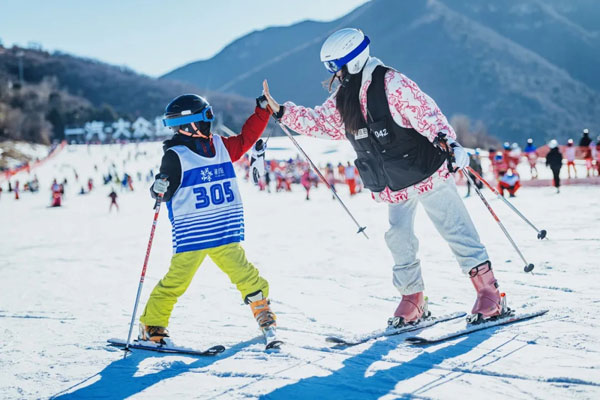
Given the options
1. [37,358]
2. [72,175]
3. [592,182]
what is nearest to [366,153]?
[37,358]

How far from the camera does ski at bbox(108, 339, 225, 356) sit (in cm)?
298

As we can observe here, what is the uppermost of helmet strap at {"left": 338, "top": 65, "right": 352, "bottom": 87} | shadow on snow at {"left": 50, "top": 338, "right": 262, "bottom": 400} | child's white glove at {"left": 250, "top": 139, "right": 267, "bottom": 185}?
helmet strap at {"left": 338, "top": 65, "right": 352, "bottom": 87}

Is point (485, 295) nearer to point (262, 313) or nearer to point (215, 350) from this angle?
point (262, 313)

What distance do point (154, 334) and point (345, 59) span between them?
1885 millimetres

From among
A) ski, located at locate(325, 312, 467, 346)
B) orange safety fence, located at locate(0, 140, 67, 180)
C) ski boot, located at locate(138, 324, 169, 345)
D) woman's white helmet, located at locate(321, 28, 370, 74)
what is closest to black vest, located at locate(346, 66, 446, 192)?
woman's white helmet, located at locate(321, 28, 370, 74)

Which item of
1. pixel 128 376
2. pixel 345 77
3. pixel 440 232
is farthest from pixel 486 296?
pixel 128 376

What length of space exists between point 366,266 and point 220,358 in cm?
295

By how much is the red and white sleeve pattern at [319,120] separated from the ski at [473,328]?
1301 mm

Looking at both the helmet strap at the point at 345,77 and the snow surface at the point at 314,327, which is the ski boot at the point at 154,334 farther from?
the helmet strap at the point at 345,77

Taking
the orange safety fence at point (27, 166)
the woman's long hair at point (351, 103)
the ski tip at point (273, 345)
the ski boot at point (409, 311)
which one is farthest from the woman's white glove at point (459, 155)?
the orange safety fence at point (27, 166)

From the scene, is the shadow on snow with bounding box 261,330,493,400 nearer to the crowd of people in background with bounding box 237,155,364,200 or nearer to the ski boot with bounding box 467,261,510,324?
the ski boot with bounding box 467,261,510,324

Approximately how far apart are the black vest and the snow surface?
0.90m

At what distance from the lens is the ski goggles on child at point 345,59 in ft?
10.3

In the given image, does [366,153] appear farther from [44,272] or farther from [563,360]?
[44,272]
